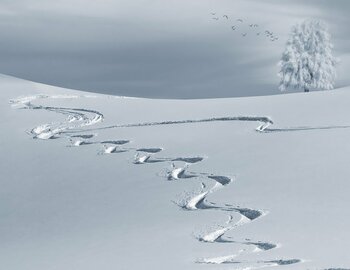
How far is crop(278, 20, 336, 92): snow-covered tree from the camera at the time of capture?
64750mm

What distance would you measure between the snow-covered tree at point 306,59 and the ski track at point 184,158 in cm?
2593

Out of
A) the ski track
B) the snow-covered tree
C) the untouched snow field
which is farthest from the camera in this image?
the snow-covered tree

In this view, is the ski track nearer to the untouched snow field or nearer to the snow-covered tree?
the untouched snow field

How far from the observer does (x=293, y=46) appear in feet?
214

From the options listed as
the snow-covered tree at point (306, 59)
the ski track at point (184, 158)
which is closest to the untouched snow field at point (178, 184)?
the ski track at point (184, 158)

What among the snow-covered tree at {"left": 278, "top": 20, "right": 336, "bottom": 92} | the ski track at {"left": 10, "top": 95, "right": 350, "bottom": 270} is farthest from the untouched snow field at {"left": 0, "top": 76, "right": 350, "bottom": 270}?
the snow-covered tree at {"left": 278, "top": 20, "right": 336, "bottom": 92}

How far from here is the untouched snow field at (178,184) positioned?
57.3 ft

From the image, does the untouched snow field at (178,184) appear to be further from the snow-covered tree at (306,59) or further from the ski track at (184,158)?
the snow-covered tree at (306,59)

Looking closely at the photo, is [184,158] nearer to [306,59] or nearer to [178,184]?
[178,184]

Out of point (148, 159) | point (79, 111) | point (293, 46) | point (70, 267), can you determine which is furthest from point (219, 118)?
point (293, 46)

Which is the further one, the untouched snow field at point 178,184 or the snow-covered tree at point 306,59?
the snow-covered tree at point 306,59

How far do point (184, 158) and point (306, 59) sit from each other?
39.4 metres

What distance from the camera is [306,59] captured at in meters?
64.8

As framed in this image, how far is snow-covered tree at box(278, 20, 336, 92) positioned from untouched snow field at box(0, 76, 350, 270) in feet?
93.6
